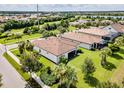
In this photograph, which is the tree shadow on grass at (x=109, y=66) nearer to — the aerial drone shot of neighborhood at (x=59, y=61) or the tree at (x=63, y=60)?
the aerial drone shot of neighborhood at (x=59, y=61)

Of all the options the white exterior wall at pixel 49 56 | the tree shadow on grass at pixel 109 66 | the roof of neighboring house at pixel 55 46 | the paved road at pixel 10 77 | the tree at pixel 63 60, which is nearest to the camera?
the paved road at pixel 10 77

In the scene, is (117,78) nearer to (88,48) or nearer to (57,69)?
(57,69)

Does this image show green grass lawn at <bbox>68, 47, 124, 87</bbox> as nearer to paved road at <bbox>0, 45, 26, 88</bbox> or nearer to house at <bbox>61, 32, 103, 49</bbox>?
house at <bbox>61, 32, 103, 49</bbox>

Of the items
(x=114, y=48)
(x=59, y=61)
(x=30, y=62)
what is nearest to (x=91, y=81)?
(x=59, y=61)

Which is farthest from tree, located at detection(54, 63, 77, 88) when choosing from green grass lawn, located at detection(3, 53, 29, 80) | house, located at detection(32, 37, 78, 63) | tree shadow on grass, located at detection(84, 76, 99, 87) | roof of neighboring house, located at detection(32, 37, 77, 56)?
roof of neighboring house, located at detection(32, 37, 77, 56)

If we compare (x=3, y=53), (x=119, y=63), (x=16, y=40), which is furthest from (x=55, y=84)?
(x=16, y=40)

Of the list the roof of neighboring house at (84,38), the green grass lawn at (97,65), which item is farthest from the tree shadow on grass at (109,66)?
the roof of neighboring house at (84,38)

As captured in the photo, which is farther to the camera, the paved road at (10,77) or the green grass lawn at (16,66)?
the green grass lawn at (16,66)
